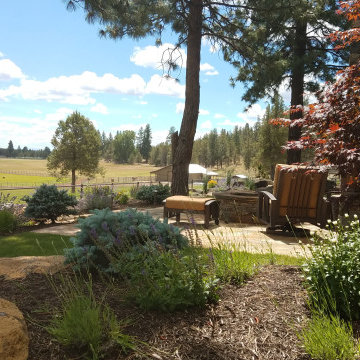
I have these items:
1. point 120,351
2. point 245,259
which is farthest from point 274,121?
point 120,351

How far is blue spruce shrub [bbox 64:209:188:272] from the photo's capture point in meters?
3.26

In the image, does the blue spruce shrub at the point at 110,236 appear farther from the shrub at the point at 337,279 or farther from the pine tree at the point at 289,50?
the pine tree at the point at 289,50

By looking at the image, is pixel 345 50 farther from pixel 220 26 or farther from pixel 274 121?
pixel 274 121

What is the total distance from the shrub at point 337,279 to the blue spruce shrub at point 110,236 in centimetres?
114

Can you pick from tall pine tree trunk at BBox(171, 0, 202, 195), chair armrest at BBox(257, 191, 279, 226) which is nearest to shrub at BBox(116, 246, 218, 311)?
chair armrest at BBox(257, 191, 279, 226)

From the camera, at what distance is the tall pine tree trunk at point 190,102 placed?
428 inches

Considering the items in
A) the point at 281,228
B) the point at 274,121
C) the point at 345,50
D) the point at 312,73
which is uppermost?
the point at 345,50

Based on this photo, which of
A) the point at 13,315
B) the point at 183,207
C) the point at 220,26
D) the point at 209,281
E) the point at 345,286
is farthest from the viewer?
the point at 220,26

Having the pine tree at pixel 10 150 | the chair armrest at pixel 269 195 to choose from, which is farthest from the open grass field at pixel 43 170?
the pine tree at pixel 10 150

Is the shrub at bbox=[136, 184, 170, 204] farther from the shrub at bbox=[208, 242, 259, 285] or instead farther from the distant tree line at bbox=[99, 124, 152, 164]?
the distant tree line at bbox=[99, 124, 152, 164]

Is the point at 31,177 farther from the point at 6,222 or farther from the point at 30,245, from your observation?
the point at 30,245

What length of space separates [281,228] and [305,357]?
15.7ft

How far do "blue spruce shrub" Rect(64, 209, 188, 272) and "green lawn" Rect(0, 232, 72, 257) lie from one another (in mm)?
1365

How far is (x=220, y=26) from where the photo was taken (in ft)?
38.4
